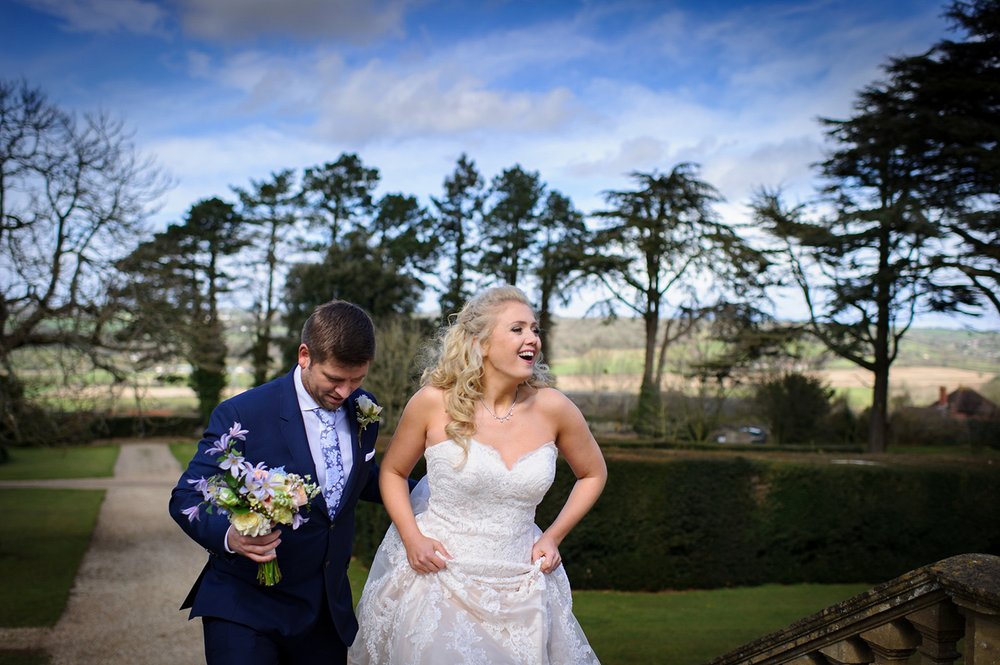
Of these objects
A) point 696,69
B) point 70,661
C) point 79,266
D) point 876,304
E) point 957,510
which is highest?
point 696,69

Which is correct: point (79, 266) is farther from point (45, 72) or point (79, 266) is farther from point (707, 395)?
point (707, 395)

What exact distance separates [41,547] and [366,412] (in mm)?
14903

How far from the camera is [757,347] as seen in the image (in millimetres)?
27312

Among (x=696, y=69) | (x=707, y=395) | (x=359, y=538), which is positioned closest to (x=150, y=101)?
(x=359, y=538)

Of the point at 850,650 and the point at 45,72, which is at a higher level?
the point at 45,72

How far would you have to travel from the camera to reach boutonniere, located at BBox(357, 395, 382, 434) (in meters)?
3.39

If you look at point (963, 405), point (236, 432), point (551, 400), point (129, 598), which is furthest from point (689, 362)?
point (236, 432)

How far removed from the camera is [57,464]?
99.9ft

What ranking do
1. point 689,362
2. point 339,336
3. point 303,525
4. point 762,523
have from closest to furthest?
point 339,336 → point 303,525 → point 762,523 → point 689,362

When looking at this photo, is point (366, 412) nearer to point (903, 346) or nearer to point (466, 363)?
point (466, 363)

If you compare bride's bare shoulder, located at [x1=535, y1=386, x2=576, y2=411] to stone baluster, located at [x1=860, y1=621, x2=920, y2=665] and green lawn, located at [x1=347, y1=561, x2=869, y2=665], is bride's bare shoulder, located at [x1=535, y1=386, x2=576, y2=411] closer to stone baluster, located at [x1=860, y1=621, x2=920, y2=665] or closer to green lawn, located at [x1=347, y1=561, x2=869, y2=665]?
stone baluster, located at [x1=860, y1=621, x2=920, y2=665]

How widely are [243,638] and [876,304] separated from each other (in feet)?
83.5

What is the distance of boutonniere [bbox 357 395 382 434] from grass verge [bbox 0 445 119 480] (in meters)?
23.6

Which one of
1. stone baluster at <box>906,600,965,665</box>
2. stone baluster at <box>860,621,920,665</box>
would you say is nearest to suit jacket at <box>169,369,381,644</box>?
stone baluster at <box>860,621,920,665</box>
